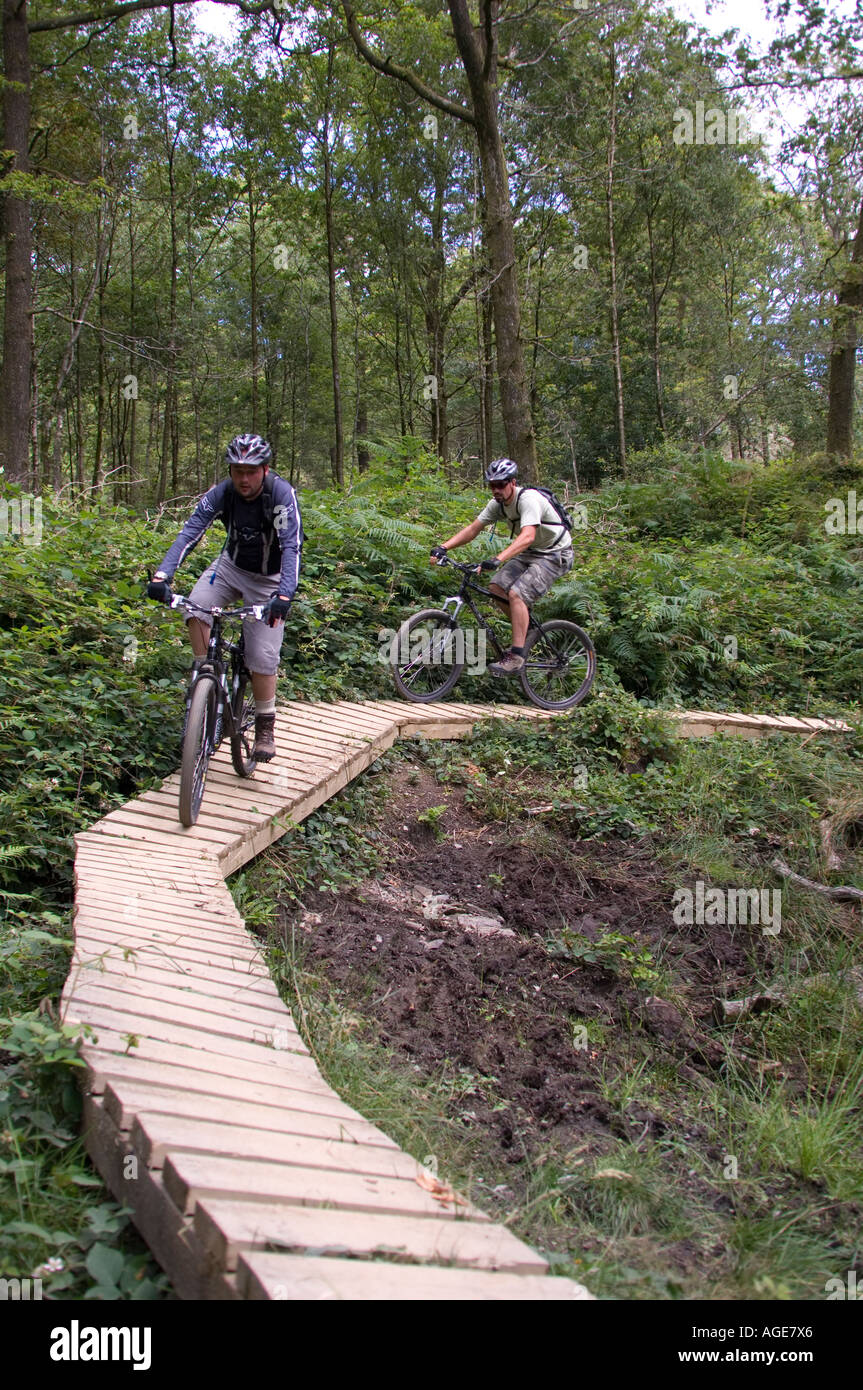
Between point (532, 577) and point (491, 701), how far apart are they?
1.37m

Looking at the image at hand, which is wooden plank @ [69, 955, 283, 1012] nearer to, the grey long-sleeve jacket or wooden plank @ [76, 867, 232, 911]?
wooden plank @ [76, 867, 232, 911]

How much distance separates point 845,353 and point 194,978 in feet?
59.4

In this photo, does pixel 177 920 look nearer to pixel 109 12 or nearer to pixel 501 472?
pixel 501 472

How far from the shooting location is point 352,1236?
6.33 feet

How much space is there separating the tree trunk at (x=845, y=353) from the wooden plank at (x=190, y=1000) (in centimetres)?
1628

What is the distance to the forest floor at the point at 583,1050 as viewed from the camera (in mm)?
2988

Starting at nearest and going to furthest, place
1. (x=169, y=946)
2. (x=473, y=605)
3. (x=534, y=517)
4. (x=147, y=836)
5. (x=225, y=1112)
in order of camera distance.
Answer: (x=225, y=1112) → (x=169, y=946) → (x=147, y=836) → (x=534, y=517) → (x=473, y=605)

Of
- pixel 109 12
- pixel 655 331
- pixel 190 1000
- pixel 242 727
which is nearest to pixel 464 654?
pixel 242 727

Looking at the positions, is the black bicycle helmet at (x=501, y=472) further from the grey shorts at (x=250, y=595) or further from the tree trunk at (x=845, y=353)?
the tree trunk at (x=845, y=353)

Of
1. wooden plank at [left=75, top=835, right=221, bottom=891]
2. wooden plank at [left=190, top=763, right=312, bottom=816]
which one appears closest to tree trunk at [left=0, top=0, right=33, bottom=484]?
wooden plank at [left=190, top=763, right=312, bottom=816]

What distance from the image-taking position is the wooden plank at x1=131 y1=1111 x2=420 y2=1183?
7.04 ft

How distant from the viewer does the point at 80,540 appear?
313 inches
